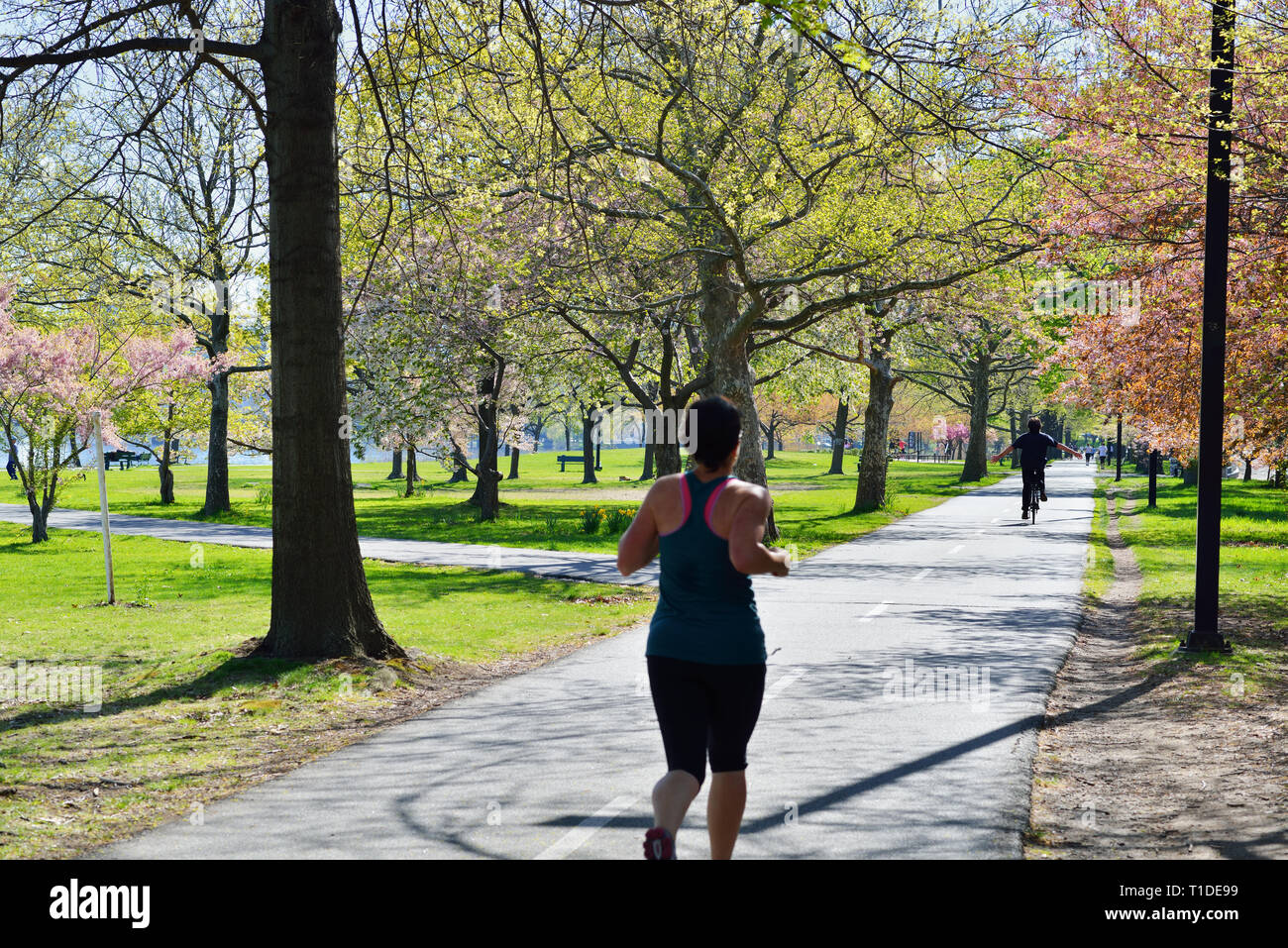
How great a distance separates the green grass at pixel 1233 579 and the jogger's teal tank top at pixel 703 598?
6342 millimetres

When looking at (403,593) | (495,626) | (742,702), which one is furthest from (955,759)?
(403,593)

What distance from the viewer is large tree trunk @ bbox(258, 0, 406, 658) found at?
30.4ft

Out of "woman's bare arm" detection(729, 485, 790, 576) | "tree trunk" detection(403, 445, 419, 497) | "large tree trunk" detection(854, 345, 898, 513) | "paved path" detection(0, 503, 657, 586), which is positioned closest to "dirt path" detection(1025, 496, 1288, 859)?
"woman's bare arm" detection(729, 485, 790, 576)

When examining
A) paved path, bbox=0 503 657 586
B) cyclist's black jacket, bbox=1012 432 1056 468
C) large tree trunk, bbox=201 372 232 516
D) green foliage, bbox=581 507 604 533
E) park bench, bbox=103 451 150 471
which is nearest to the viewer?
paved path, bbox=0 503 657 586

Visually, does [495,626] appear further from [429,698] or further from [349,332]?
[349,332]

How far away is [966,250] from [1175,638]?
8.26m

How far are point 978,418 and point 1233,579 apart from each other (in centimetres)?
3440

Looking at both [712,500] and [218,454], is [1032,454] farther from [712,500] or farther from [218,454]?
[218,454]

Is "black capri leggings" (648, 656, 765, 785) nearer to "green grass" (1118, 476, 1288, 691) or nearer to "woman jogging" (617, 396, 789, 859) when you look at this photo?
"woman jogging" (617, 396, 789, 859)

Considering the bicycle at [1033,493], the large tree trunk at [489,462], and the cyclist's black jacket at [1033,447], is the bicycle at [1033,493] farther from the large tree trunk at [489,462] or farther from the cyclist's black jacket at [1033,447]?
the large tree trunk at [489,462]

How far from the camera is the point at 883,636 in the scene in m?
11.3

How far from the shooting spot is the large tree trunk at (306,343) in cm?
927

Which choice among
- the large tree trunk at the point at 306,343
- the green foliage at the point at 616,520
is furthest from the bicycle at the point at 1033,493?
the large tree trunk at the point at 306,343

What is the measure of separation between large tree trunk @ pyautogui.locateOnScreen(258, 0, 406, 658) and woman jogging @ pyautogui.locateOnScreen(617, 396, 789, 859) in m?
5.84
